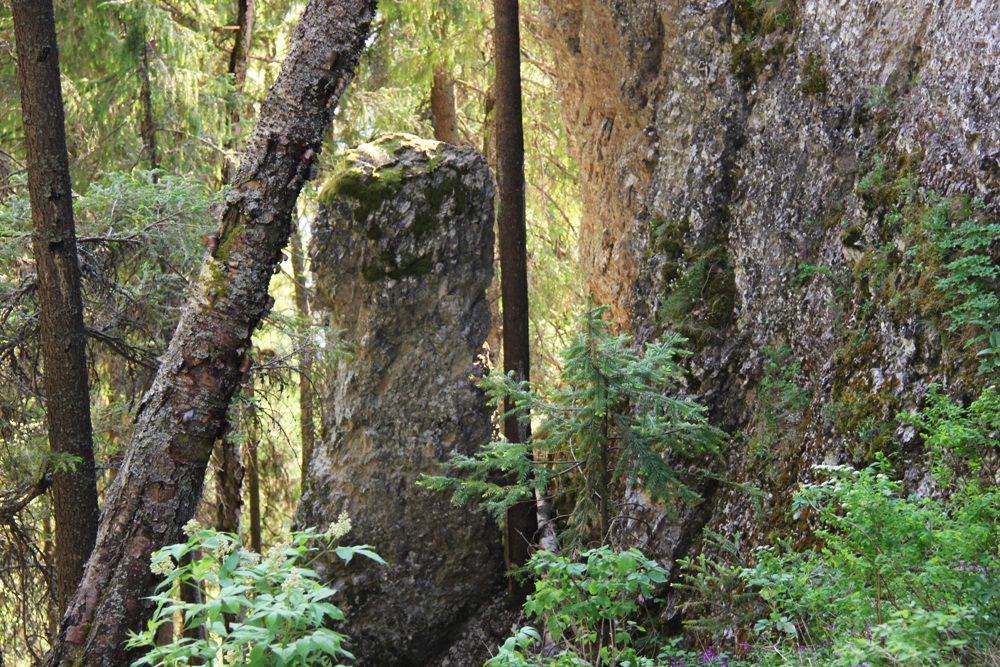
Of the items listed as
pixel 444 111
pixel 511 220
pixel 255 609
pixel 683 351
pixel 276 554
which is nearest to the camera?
pixel 255 609

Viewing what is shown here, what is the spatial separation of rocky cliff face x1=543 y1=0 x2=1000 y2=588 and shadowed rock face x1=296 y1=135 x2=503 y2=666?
74.3 inches

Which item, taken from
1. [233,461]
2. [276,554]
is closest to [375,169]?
[233,461]

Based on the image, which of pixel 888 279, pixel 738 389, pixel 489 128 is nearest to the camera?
pixel 888 279

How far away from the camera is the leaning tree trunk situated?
4852mm

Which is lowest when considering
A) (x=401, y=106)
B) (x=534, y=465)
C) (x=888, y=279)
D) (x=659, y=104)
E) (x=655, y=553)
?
(x=655, y=553)

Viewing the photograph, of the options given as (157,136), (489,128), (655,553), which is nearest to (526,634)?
(655,553)

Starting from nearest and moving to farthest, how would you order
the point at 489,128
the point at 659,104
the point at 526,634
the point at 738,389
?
the point at 526,634 < the point at 738,389 < the point at 659,104 < the point at 489,128

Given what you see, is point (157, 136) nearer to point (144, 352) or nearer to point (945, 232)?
point (144, 352)

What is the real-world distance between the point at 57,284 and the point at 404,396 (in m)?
3.51

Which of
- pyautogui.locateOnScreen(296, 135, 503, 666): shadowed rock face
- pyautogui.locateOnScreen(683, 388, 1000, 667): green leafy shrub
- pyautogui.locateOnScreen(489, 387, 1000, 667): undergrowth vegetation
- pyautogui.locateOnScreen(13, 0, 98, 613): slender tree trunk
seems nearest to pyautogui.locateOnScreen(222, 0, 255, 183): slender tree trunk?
pyautogui.locateOnScreen(296, 135, 503, 666): shadowed rock face

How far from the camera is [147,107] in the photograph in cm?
1030

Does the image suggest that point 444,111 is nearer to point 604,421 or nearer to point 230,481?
point 230,481

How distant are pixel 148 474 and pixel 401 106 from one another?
8.64m

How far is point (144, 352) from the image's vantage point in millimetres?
7113
